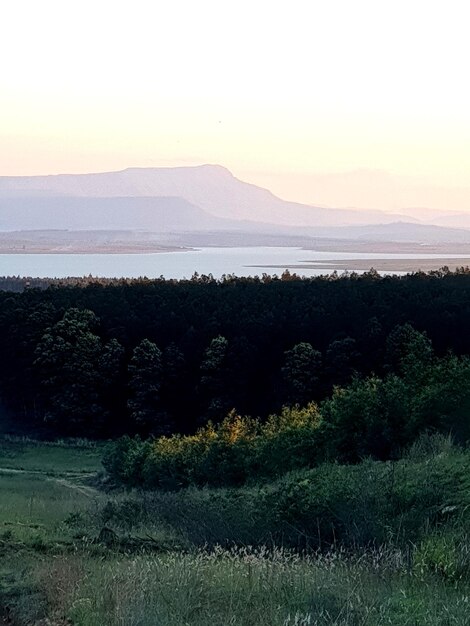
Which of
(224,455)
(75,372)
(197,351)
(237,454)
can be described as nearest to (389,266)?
(197,351)

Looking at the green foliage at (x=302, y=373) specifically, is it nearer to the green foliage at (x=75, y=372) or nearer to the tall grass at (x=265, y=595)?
the green foliage at (x=75, y=372)

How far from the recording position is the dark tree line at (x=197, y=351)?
53.1 m

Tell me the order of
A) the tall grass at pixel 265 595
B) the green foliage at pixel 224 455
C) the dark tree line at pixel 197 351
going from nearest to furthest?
the tall grass at pixel 265 595, the green foliage at pixel 224 455, the dark tree line at pixel 197 351

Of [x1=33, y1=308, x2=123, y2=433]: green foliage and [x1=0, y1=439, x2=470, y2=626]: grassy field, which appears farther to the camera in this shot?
[x1=33, y1=308, x2=123, y2=433]: green foliage

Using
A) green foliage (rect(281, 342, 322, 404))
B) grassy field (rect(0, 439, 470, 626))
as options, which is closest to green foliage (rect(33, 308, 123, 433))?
green foliage (rect(281, 342, 322, 404))

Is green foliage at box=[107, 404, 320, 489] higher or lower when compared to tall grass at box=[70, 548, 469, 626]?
lower

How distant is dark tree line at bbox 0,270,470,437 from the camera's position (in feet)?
174

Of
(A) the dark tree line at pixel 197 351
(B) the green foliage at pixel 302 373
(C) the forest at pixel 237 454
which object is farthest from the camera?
(A) the dark tree line at pixel 197 351

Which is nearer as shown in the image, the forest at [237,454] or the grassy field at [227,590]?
the grassy field at [227,590]

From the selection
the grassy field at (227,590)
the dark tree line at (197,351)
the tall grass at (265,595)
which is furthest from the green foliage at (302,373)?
the tall grass at (265,595)

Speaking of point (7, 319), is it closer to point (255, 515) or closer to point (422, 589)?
point (255, 515)

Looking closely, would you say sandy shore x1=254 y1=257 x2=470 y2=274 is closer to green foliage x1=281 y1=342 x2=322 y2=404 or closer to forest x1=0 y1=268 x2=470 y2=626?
forest x1=0 y1=268 x2=470 y2=626

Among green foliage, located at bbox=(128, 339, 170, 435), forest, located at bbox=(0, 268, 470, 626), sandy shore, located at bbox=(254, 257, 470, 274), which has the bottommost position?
green foliage, located at bbox=(128, 339, 170, 435)

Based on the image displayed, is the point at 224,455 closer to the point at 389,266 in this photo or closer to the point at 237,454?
the point at 237,454
